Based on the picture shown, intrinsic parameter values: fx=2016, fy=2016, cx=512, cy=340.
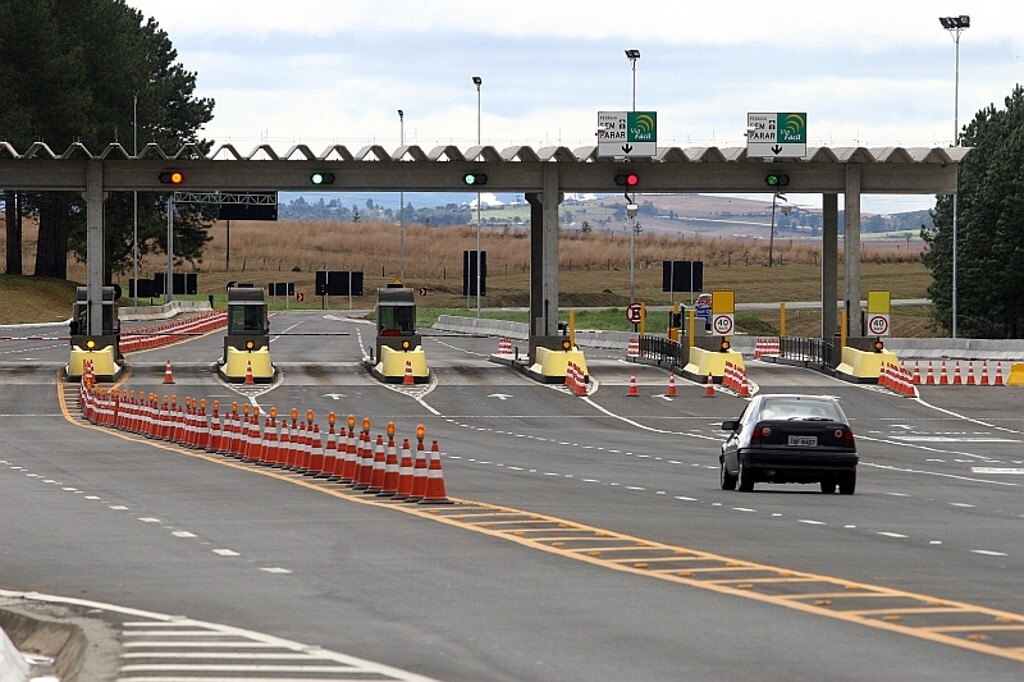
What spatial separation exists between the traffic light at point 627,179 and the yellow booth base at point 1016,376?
12.9m

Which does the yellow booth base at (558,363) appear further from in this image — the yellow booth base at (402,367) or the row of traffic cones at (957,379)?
the row of traffic cones at (957,379)

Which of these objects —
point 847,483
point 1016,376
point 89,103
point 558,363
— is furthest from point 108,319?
point 89,103

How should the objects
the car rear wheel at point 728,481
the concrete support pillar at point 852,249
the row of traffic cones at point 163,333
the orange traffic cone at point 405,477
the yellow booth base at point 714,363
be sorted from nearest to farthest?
the orange traffic cone at point 405,477 < the car rear wheel at point 728,481 < the yellow booth base at point 714,363 < the concrete support pillar at point 852,249 < the row of traffic cones at point 163,333

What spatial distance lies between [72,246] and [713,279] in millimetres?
61706

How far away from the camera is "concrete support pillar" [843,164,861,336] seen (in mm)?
63188

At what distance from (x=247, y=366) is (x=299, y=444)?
96.6 feet

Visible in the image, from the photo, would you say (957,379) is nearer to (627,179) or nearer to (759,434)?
(627,179)

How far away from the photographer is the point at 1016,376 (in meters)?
61.2

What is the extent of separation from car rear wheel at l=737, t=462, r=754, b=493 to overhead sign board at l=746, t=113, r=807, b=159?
119ft

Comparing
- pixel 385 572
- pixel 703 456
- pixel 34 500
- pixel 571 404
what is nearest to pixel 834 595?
pixel 385 572

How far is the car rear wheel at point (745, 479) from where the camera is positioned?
1065 inches

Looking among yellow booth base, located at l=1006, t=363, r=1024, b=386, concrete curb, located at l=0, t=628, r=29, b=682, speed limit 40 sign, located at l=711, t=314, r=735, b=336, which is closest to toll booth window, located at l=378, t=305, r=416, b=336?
speed limit 40 sign, located at l=711, t=314, r=735, b=336

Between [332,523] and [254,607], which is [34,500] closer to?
[332,523]

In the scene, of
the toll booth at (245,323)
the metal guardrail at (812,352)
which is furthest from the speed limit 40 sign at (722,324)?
the toll booth at (245,323)
